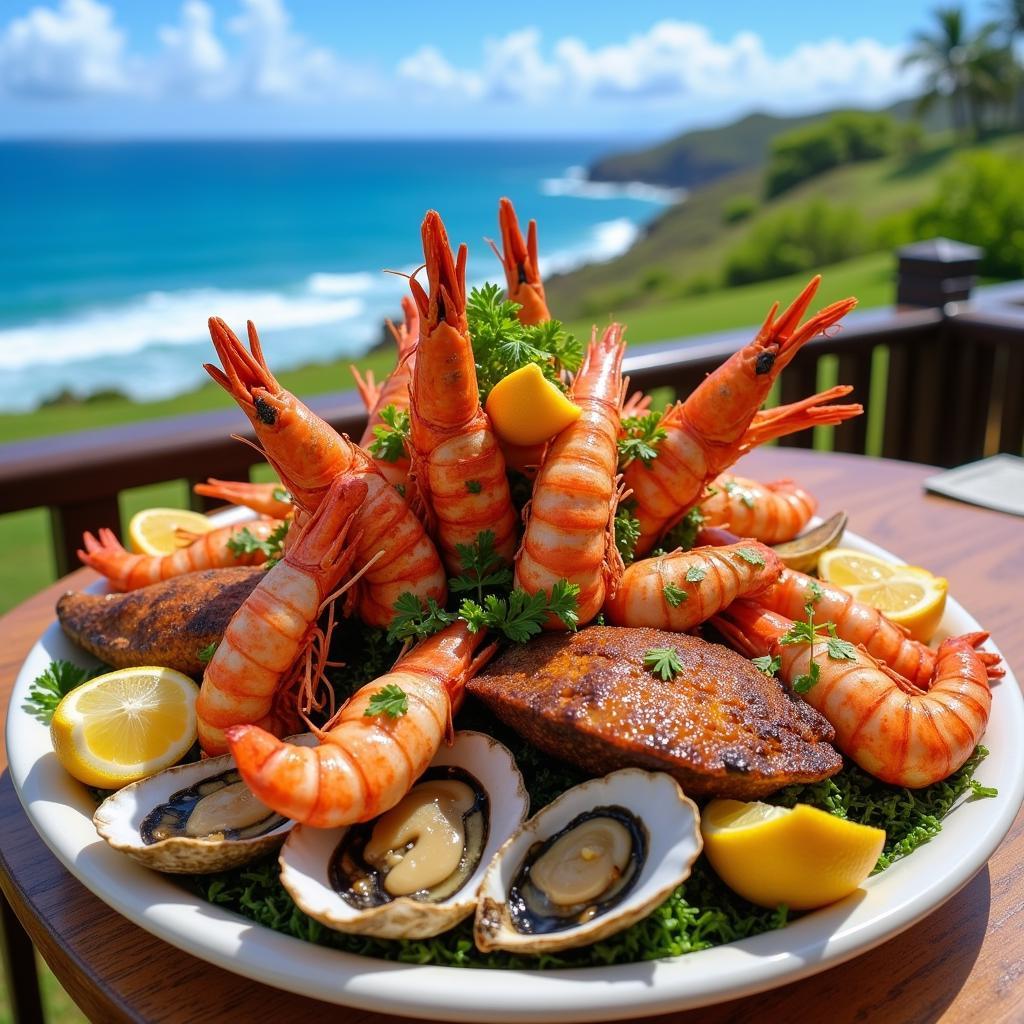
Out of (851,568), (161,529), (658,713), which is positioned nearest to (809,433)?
Result: (851,568)

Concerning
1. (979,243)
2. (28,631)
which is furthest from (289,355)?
(28,631)

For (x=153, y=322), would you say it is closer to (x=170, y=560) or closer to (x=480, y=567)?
(x=170, y=560)

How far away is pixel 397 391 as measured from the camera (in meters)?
2.23

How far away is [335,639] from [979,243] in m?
25.6

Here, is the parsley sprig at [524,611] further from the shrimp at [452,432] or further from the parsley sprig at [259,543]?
the parsley sprig at [259,543]

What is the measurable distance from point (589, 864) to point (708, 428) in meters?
1.02

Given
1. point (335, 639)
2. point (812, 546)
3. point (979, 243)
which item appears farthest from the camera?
point (979, 243)

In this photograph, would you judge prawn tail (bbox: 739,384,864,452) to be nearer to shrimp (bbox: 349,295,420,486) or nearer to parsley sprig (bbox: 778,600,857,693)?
parsley sprig (bbox: 778,600,857,693)

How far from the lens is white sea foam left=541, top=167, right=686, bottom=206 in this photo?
79250mm

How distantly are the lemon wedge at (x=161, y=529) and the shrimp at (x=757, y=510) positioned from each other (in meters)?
1.38

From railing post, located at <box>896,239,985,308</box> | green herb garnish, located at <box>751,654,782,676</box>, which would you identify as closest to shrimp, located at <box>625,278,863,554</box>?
green herb garnish, located at <box>751,654,782,676</box>

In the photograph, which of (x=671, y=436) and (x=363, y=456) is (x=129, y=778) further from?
(x=671, y=436)

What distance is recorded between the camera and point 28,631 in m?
2.39

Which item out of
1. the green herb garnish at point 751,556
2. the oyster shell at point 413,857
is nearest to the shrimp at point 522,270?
the green herb garnish at point 751,556
